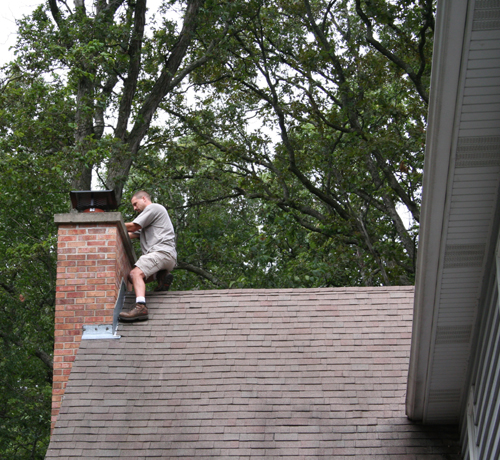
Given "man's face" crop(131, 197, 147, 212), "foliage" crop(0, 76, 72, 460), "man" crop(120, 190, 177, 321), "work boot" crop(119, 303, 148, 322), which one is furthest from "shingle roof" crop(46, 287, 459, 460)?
"foliage" crop(0, 76, 72, 460)

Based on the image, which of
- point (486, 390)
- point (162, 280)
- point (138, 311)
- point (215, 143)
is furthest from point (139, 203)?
point (215, 143)

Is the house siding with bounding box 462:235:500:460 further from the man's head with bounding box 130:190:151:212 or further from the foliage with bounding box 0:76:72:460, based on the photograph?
the foliage with bounding box 0:76:72:460

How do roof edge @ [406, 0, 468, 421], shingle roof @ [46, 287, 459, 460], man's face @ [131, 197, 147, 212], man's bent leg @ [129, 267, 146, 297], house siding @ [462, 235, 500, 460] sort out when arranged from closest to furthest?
roof edge @ [406, 0, 468, 421] < house siding @ [462, 235, 500, 460] < shingle roof @ [46, 287, 459, 460] < man's bent leg @ [129, 267, 146, 297] < man's face @ [131, 197, 147, 212]

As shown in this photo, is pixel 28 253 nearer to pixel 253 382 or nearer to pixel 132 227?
pixel 132 227

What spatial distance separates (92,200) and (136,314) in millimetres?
1540

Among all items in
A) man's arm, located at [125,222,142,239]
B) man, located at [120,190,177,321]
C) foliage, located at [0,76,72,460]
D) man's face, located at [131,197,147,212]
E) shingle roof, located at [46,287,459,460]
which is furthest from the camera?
foliage, located at [0,76,72,460]

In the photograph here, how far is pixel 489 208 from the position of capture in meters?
5.07

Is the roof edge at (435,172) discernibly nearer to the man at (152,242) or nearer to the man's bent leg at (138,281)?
the man's bent leg at (138,281)

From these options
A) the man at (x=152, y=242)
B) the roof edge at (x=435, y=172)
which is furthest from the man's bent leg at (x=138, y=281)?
the roof edge at (x=435, y=172)

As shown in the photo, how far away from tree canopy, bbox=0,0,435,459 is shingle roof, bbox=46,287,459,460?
7024 mm

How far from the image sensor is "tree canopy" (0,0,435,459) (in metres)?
15.7

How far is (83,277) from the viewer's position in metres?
8.10

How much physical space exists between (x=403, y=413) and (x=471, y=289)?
1.65 m

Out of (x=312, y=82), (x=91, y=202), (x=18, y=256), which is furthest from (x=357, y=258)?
(x=91, y=202)
